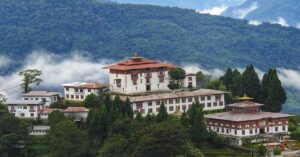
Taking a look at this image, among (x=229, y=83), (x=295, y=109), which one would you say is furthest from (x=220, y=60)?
(x=229, y=83)

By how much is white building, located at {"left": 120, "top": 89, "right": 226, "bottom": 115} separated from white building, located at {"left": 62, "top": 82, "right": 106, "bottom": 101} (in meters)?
3.52

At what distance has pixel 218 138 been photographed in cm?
8575

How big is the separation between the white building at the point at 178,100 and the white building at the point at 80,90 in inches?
139

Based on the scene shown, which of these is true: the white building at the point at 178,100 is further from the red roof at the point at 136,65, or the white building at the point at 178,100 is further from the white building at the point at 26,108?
the white building at the point at 26,108

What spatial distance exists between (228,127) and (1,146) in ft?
71.7

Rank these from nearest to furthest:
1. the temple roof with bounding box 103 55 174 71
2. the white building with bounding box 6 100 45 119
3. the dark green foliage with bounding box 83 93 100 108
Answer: the white building with bounding box 6 100 45 119
the dark green foliage with bounding box 83 93 100 108
the temple roof with bounding box 103 55 174 71

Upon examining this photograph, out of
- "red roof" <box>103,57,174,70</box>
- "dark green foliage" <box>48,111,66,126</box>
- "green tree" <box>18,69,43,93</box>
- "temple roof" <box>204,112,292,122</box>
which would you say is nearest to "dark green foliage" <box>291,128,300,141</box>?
"temple roof" <box>204,112,292,122</box>

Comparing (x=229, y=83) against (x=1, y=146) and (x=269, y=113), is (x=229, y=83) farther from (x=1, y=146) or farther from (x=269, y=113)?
(x=1, y=146)

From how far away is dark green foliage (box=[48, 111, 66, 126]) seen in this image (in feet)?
281

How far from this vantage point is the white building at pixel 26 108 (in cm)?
9106

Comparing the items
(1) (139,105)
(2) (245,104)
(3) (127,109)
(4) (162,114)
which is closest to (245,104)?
(2) (245,104)

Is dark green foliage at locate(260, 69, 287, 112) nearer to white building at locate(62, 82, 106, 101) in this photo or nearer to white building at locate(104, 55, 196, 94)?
white building at locate(104, 55, 196, 94)

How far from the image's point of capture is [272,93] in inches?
3789

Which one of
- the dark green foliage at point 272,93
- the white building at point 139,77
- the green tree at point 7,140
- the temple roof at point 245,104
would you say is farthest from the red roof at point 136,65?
the green tree at point 7,140
